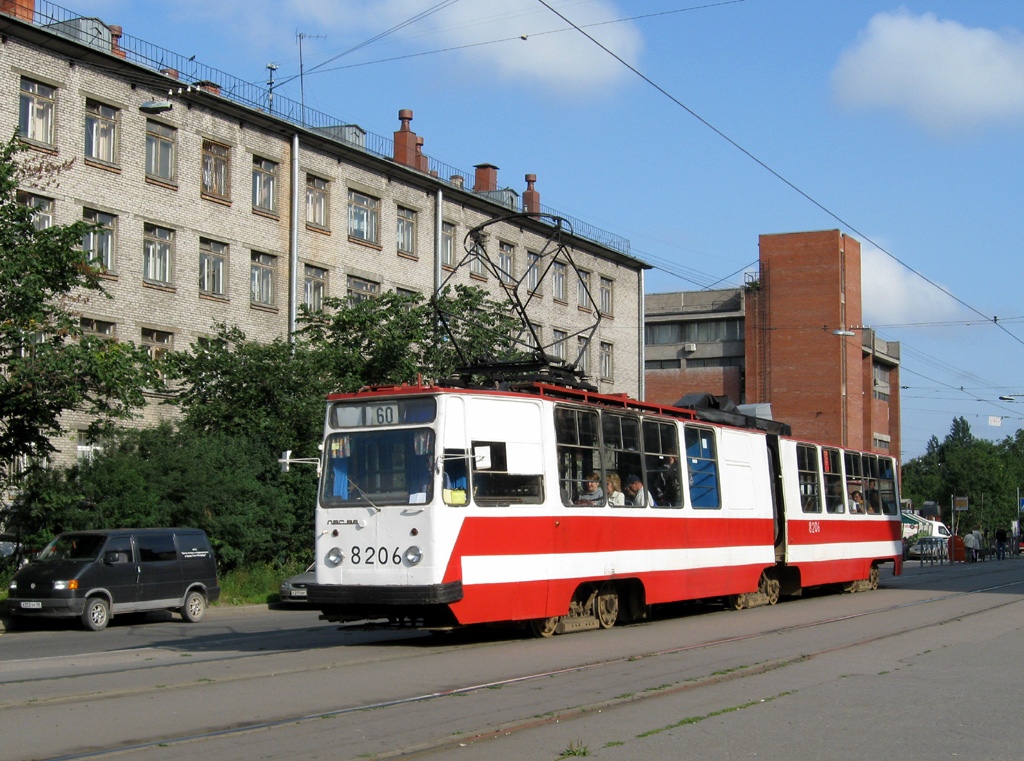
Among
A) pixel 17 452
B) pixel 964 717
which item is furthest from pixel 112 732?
pixel 17 452

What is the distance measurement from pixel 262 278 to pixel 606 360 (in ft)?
68.6

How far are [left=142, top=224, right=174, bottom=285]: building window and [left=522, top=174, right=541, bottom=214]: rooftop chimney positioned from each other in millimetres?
20982

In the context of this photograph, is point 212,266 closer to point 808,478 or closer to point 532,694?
point 808,478

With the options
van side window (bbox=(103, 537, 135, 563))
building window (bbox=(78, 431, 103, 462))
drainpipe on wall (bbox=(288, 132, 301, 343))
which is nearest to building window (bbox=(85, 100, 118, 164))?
drainpipe on wall (bbox=(288, 132, 301, 343))

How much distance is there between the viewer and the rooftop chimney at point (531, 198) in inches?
2029

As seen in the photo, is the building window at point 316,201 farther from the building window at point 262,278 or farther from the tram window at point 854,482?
the tram window at point 854,482

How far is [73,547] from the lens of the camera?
19797 mm

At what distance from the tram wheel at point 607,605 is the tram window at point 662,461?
138 centimetres

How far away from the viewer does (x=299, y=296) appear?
120 feet

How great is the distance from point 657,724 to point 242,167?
97.0ft

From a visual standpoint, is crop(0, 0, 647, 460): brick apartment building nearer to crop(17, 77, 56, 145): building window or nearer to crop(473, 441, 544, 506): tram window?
crop(17, 77, 56, 145): building window

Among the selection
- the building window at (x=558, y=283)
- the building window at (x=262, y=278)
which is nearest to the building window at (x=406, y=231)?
the building window at (x=262, y=278)

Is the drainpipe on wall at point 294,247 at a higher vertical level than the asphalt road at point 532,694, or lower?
higher

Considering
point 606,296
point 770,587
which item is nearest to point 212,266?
point 770,587
